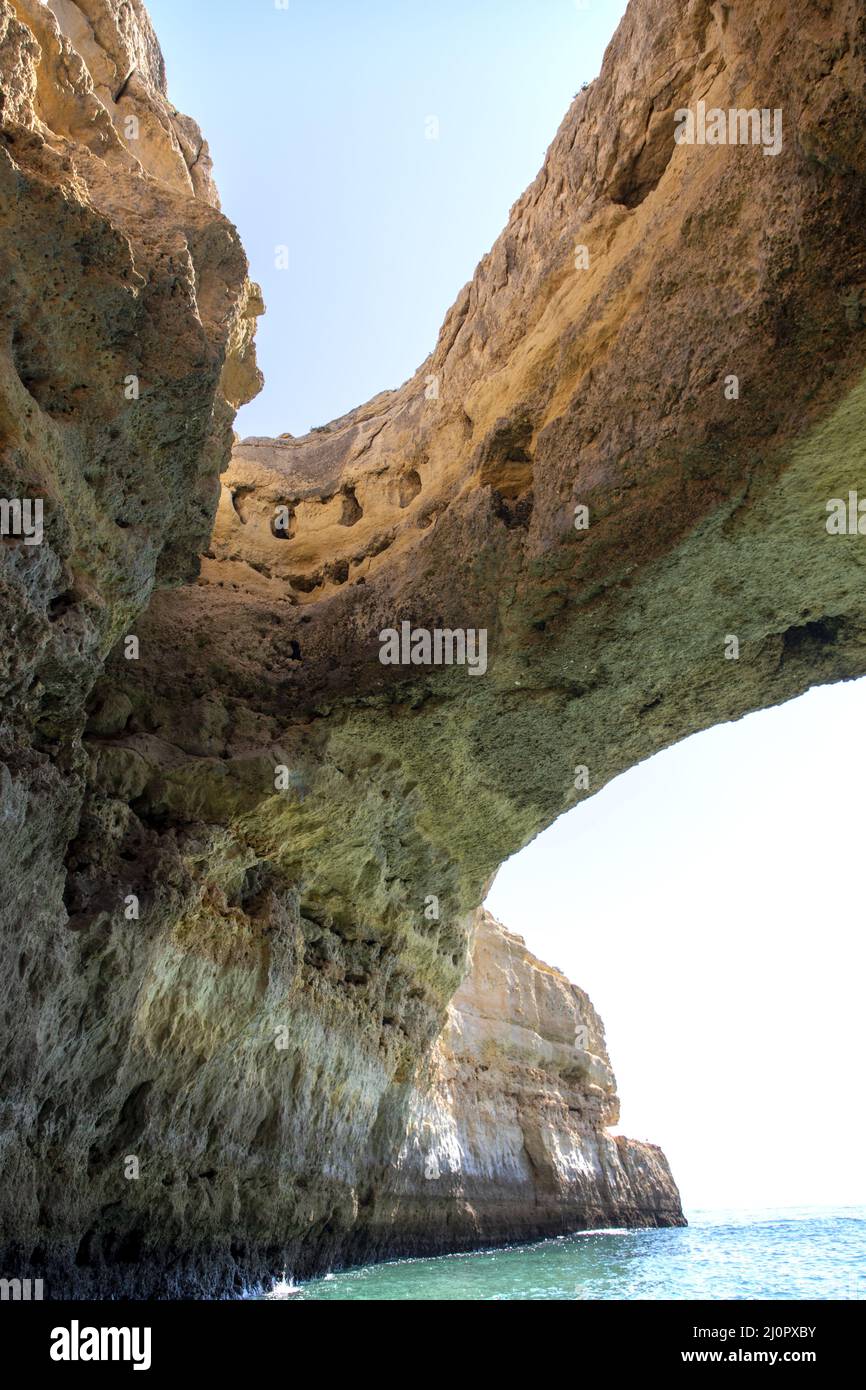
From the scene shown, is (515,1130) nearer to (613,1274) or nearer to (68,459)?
(613,1274)

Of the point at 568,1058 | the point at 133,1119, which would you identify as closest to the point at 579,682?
the point at 133,1119

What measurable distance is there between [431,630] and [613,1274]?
1028 centimetres

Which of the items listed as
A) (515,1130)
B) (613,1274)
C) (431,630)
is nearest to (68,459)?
(431,630)

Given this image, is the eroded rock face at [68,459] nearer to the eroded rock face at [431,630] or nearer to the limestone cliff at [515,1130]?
the eroded rock face at [431,630]

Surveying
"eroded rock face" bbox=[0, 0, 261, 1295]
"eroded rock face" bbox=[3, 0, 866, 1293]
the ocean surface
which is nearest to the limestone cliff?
the ocean surface

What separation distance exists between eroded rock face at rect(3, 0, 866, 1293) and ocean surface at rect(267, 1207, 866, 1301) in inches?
40.8

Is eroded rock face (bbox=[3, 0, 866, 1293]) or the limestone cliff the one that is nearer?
eroded rock face (bbox=[3, 0, 866, 1293])

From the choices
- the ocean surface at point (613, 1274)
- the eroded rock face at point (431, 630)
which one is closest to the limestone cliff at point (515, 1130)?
the ocean surface at point (613, 1274)

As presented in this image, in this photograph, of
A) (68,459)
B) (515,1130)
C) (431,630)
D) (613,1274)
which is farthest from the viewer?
(515,1130)

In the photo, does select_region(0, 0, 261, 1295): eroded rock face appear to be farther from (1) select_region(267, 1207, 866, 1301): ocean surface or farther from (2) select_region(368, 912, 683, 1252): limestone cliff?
(2) select_region(368, 912, 683, 1252): limestone cliff

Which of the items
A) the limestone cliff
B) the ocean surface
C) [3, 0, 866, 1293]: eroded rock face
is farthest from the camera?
the limestone cliff

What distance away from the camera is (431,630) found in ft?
29.7

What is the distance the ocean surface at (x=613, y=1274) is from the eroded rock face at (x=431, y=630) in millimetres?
1037

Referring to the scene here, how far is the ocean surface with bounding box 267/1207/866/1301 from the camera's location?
10.4 meters
